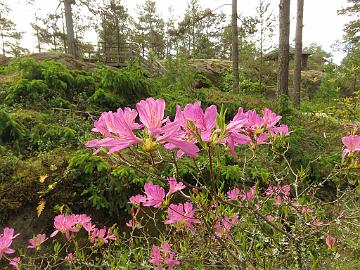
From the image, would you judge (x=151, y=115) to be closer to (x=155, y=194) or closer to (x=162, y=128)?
(x=162, y=128)

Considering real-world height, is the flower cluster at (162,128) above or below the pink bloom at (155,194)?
above

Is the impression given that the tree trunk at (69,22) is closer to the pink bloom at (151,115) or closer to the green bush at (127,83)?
the green bush at (127,83)

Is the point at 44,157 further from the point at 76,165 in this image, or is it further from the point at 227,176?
the point at 227,176

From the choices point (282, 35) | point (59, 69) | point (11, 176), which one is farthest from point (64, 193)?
point (282, 35)

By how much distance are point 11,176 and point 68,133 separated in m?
1.21

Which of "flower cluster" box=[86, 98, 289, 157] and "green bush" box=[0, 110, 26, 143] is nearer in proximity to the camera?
"flower cluster" box=[86, 98, 289, 157]

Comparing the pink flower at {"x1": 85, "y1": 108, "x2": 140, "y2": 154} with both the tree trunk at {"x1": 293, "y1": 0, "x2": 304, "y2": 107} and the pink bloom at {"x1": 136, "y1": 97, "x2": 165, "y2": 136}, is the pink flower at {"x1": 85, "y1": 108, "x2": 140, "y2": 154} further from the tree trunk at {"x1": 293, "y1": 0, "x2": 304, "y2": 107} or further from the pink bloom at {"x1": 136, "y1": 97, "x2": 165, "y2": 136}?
the tree trunk at {"x1": 293, "y1": 0, "x2": 304, "y2": 107}

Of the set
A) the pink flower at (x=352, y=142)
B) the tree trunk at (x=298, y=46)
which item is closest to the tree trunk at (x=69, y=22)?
the tree trunk at (x=298, y=46)

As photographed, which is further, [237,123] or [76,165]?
[76,165]

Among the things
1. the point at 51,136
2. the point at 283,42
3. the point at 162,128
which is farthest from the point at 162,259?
the point at 283,42

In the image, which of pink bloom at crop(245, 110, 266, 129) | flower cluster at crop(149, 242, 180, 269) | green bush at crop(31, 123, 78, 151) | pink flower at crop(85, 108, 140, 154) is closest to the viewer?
pink flower at crop(85, 108, 140, 154)

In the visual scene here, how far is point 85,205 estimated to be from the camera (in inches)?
123

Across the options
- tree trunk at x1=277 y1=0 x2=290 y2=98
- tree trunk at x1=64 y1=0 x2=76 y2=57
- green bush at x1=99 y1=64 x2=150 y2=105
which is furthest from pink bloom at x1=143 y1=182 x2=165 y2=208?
tree trunk at x1=64 y1=0 x2=76 y2=57

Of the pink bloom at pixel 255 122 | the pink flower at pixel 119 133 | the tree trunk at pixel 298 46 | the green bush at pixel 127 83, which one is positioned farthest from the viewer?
the tree trunk at pixel 298 46
